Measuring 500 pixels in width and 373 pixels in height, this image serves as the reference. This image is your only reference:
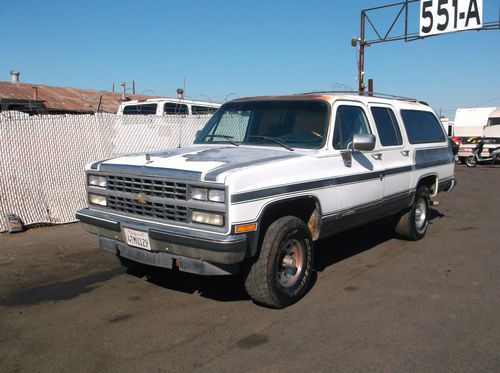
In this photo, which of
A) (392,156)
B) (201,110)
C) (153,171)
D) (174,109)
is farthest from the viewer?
(201,110)

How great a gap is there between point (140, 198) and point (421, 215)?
479cm

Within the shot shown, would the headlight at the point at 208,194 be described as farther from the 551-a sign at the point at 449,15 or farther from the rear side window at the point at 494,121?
the rear side window at the point at 494,121

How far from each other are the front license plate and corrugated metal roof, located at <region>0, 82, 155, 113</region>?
14170 millimetres

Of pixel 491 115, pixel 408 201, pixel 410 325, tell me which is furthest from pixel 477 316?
pixel 491 115

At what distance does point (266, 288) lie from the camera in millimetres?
4371

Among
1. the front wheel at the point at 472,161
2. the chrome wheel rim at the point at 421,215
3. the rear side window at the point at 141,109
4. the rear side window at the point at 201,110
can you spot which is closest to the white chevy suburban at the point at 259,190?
the chrome wheel rim at the point at 421,215

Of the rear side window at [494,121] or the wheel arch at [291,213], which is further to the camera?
→ the rear side window at [494,121]

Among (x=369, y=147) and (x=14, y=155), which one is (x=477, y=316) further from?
(x=14, y=155)

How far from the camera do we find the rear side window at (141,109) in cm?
1177

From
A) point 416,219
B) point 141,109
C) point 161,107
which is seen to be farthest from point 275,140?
point 141,109

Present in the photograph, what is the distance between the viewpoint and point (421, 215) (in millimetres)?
7527

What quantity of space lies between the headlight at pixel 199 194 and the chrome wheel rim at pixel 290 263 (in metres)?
0.97

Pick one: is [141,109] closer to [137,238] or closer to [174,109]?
[174,109]

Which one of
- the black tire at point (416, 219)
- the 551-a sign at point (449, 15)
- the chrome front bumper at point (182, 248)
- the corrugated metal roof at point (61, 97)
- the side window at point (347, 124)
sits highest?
A: the 551-a sign at point (449, 15)
